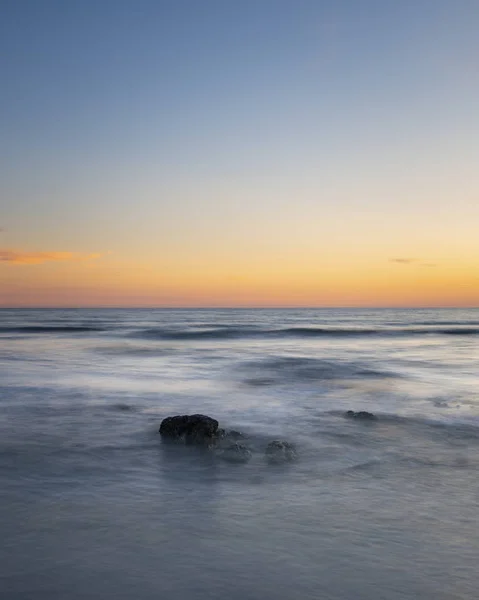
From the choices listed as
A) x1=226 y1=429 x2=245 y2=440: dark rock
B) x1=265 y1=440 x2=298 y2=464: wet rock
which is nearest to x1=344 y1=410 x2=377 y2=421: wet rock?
x1=265 y1=440 x2=298 y2=464: wet rock

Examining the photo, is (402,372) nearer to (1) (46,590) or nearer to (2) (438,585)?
(2) (438,585)

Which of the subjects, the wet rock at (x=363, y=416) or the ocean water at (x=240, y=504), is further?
the wet rock at (x=363, y=416)

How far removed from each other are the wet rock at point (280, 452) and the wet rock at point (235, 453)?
26 centimetres

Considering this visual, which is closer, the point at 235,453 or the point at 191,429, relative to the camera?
the point at 235,453

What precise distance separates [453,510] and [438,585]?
54.0 inches

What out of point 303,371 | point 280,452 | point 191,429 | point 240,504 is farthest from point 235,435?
point 303,371

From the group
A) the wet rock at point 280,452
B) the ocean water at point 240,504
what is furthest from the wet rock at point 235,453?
the wet rock at point 280,452

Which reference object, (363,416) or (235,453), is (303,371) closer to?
(363,416)

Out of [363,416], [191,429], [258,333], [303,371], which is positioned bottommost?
[258,333]

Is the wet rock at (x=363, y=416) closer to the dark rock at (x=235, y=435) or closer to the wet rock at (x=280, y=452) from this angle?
the wet rock at (x=280, y=452)

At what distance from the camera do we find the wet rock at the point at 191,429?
21.5 feet

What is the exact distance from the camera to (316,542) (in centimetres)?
393

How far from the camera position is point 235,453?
6016mm

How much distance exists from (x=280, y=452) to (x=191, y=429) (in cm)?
122
